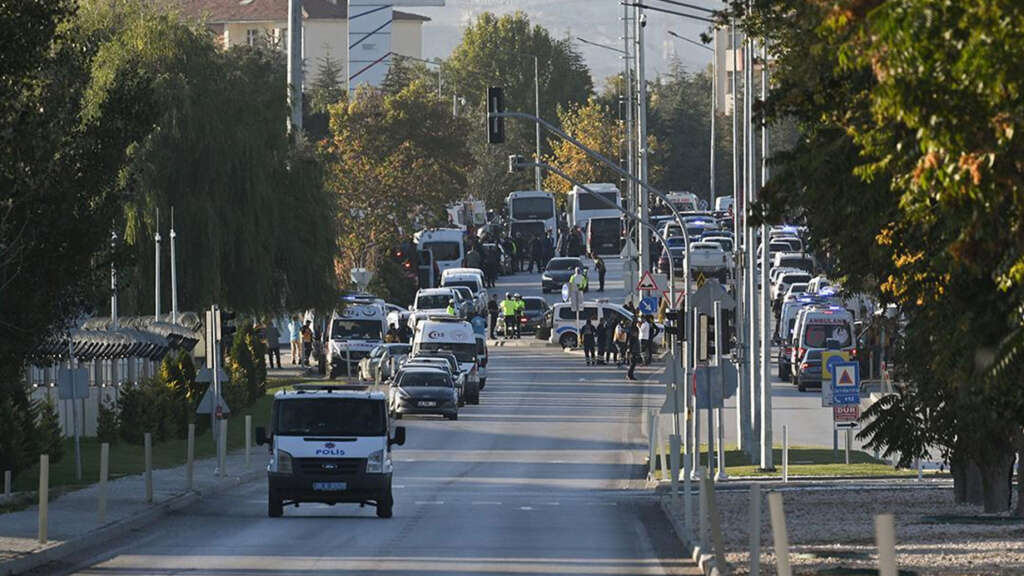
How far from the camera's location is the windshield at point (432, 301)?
252 ft

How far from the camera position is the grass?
3884 cm

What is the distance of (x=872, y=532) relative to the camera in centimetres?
2350

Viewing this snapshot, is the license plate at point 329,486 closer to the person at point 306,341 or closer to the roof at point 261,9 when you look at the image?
the person at point 306,341

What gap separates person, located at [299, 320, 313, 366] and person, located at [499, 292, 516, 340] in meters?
10.1

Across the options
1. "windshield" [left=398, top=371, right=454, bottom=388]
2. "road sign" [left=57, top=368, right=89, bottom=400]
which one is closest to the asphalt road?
"windshield" [left=398, top=371, right=454, bottom=388]

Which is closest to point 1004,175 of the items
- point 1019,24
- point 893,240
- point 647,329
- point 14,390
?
point 1019,24

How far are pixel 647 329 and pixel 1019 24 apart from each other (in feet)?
188

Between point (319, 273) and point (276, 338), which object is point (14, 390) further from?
point (276, 338)

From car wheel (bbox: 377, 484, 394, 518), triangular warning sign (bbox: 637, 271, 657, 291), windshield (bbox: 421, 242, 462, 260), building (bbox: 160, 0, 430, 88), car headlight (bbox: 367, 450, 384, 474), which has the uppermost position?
building (bbox: 160, 0, 430, 88)

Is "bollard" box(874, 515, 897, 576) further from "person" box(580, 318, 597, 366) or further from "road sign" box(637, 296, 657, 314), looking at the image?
"person" box(580, 318, 597, 366)

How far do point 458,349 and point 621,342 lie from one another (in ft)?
31.9

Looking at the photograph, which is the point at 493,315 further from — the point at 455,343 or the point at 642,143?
the point at 455,343

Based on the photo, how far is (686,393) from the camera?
3706cm

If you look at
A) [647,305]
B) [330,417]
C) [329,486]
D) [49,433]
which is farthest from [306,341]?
[329,486]
